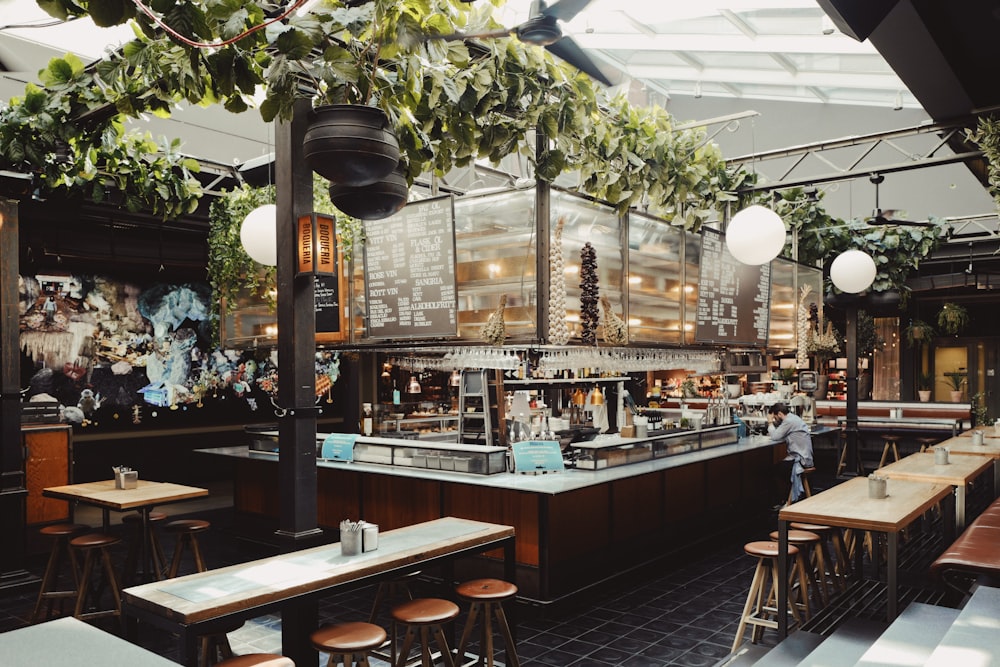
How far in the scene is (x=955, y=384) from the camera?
17.4 metres

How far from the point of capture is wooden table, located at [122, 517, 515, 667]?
284 cm

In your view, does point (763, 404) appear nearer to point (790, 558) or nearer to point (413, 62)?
point (790, 558)

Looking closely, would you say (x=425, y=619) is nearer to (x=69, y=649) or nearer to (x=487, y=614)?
→ (x=487, y=614)

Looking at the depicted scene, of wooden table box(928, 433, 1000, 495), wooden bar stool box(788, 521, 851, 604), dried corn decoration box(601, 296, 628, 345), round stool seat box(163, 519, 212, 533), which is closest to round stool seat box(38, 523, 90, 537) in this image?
round stool seat box(163, 519, 212, 533)

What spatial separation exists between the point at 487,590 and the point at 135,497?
334cm

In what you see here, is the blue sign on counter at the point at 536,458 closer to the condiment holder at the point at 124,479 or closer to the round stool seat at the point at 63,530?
the condiment holder at the point at 124,479

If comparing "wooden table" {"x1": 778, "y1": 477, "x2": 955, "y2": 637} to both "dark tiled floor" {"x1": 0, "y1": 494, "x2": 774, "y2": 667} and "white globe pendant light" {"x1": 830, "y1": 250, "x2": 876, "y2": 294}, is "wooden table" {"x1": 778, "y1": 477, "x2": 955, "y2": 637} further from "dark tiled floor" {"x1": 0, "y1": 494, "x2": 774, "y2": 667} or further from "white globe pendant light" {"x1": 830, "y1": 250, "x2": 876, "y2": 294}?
"white globe pendant light" {"x1": 830, "y1": 250, "x2": 876, "y2": 294}

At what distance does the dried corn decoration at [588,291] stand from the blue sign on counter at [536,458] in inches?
44.0

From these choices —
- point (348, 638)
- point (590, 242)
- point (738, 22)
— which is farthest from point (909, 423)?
point (348, 638)

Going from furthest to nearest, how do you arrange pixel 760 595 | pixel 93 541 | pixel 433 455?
pixel 433 455 < pixel 93 541 < pixel 760 595

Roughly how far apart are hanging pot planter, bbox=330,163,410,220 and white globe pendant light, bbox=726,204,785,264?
3.18 metres

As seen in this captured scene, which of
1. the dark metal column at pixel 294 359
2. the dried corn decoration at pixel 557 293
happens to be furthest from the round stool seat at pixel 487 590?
the dried corn decoration at pixel 557 293

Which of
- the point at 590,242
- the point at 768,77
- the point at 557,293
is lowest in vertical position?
the point at 557,293

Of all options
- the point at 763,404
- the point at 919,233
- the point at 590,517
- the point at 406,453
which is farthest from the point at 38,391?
the point at 919,233
